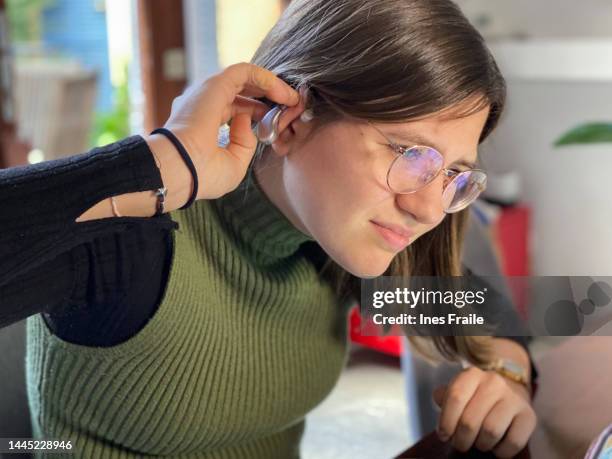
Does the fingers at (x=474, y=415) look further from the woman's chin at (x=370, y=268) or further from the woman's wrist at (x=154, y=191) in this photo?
the woman's wrist at (x=154, y=191)

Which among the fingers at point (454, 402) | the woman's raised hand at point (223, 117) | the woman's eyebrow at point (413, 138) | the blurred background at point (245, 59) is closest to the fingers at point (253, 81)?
the woman's raised hand at point (223, 117)

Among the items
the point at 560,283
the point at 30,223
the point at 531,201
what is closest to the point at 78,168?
the point at 30,223

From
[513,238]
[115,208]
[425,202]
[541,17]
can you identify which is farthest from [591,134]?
[541,17]

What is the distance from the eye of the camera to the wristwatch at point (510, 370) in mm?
865

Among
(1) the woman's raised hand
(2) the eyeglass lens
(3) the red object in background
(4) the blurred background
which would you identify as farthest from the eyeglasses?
(3) the red object in background

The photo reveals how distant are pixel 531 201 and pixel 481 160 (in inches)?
86.7

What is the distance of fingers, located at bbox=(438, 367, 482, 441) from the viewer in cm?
78

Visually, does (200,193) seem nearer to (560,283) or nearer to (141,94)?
(560,283)

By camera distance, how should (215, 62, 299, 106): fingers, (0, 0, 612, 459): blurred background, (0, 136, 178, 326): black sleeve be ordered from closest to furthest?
(0, 136, 178, 326): black sleeve → (215, 62, 299, 106): fingers → (0, 0, 612, 459): blurred background

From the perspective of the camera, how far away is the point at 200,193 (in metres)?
0.69

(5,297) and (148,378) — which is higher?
(5,297)

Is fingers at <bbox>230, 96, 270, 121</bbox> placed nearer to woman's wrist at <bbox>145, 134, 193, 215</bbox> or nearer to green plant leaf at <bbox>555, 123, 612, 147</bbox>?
woman's wrist at <bbox>145, 134, 193, 215</bbox>

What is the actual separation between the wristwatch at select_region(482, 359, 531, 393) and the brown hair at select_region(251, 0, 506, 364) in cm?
10

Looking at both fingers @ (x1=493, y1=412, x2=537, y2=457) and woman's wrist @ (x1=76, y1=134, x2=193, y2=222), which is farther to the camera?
fingers @ (x1=493, y1=412, x2=537, y2=457)
